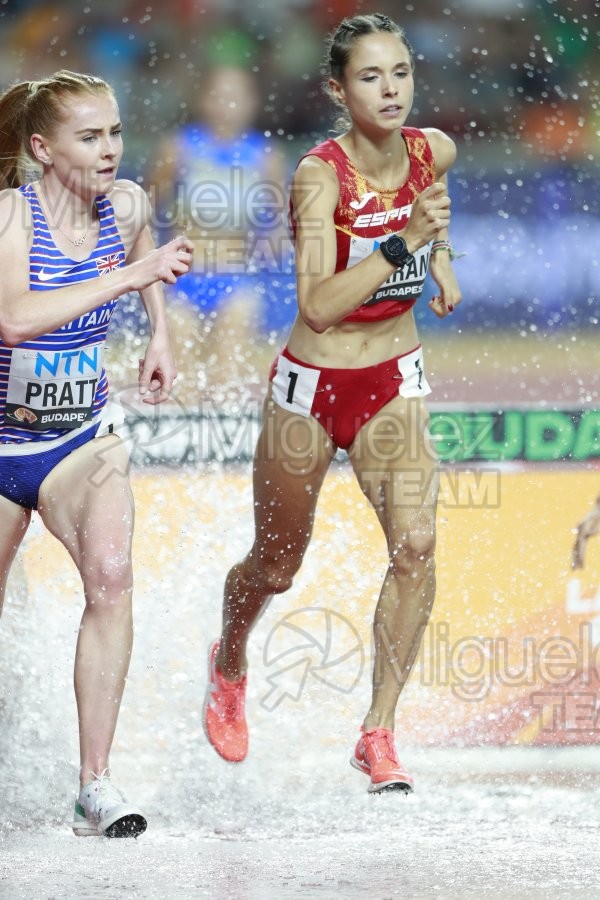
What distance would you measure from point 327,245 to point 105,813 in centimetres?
144

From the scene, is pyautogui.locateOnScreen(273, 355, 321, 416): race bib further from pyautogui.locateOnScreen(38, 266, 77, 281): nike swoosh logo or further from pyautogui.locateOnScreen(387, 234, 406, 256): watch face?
pyautogui.locateOnScreen(38, 266, 77, 281): nike swoosh logo

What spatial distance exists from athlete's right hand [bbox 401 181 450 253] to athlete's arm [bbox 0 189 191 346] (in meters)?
0.56

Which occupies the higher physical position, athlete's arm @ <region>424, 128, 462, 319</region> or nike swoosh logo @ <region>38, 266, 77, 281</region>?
athlete's arm @ <region>424, 128, 462, 319</region>

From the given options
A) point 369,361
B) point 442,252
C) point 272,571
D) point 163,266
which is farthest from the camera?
point 272,571

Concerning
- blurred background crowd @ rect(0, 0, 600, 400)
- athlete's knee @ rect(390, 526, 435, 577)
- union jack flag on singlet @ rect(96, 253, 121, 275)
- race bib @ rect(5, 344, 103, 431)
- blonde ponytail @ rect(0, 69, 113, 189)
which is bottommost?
athlete's knee @ rect(390, 526, 435, 577)

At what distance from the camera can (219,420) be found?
21.3ft

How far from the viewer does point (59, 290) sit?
3.32 m

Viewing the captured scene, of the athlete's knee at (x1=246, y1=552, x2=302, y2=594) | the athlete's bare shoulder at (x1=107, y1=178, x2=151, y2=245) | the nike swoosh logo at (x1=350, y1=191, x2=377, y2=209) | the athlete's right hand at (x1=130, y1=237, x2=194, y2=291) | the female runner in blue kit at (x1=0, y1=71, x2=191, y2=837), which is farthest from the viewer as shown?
the athlete's knee at (x1=246, y1=552, x2=302, y2=594)

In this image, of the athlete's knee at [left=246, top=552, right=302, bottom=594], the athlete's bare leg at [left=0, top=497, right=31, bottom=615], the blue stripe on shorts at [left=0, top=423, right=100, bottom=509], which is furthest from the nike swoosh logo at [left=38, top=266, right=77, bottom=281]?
the athlete's knee at [left=246, top=552, right=302, bottom=594]

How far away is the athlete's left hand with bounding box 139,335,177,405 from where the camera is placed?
12.0ft

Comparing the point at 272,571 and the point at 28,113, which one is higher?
the point at 28,113

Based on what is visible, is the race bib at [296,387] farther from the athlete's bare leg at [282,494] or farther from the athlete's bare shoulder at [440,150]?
the athlete's bare shoulder at [440,150]

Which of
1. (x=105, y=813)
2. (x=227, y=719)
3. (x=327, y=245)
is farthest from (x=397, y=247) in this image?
(x=227, y=719)

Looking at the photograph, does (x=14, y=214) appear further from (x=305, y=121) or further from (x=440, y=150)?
(x=305, y=121)
